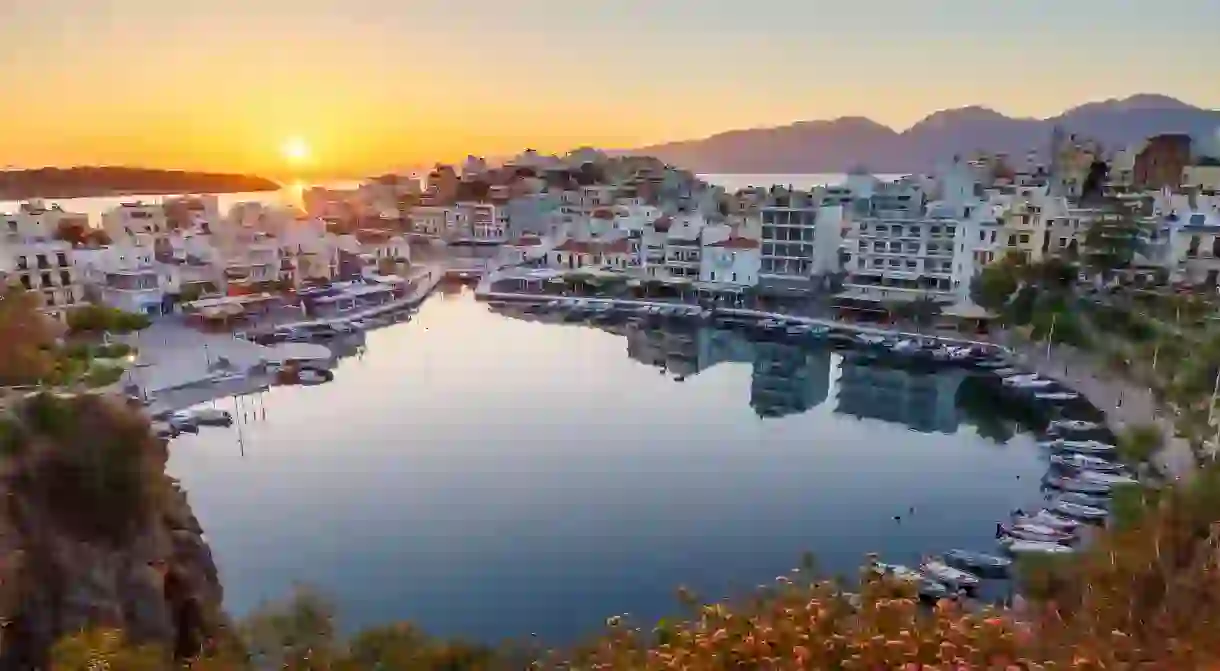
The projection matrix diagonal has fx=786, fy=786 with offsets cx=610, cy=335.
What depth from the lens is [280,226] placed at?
88.6 ft

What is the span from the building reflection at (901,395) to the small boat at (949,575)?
5292 mm

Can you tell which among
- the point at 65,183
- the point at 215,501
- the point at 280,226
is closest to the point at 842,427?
the point at 215,501

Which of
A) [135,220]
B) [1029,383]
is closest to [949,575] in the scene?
[1029,383]

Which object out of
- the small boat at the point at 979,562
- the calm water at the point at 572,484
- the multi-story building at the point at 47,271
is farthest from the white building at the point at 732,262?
the multi-story building at the point at 47,271

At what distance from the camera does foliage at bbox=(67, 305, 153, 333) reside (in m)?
15.0

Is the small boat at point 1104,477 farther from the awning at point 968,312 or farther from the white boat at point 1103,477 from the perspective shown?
the awning at point 968,312

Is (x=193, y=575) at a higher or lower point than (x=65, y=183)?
lower

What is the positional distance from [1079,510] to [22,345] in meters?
12.6

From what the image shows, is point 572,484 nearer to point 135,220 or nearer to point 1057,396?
point 1057,396

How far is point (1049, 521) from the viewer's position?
29.3 feet

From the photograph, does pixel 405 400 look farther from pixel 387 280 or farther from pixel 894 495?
pixel 387 280

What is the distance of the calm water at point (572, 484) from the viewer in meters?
8.20

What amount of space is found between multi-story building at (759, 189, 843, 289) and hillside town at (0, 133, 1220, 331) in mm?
40

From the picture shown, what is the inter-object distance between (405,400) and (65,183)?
49545 mm
